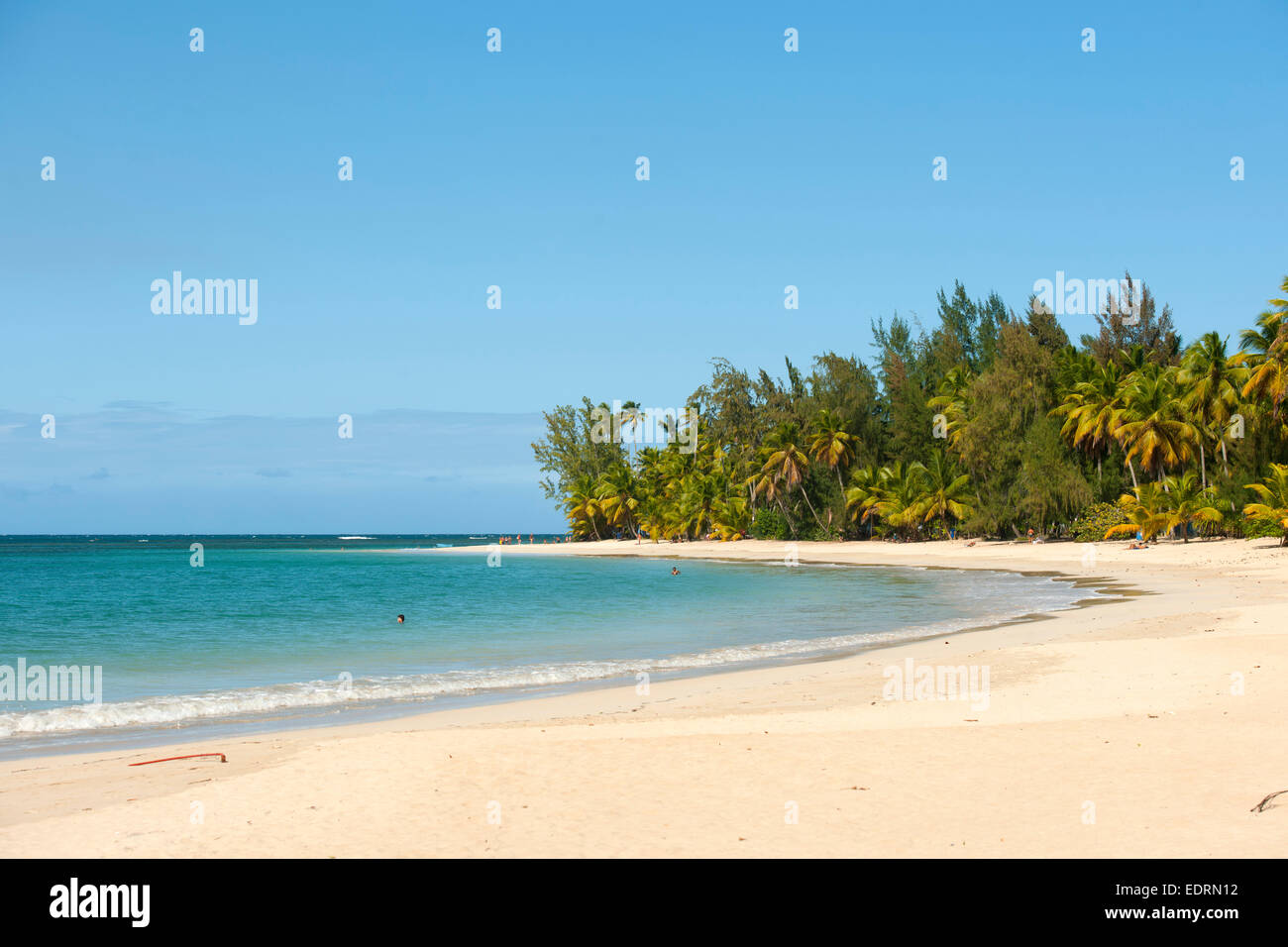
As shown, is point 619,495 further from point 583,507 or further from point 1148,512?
point 1148,512

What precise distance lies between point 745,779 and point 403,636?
1714 centimetres

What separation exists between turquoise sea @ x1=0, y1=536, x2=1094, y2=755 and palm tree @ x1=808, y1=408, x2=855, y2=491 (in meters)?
25.7

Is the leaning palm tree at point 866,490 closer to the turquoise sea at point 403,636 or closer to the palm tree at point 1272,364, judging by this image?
the turquoise sea at point 403,636

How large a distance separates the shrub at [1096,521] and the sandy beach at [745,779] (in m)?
41.1

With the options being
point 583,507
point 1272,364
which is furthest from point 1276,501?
point 583,507

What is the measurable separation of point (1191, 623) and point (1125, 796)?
14.1 m

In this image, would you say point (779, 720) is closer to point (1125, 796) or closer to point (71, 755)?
point (1125, 796)

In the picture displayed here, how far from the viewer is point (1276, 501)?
3666 centimetres

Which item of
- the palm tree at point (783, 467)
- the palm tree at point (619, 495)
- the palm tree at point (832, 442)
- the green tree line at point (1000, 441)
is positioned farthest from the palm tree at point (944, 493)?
the palm tree at point (619, 495)

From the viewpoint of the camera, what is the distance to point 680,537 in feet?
317

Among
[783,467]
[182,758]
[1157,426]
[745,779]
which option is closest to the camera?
[745,779]

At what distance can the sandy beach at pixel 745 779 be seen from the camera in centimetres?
602

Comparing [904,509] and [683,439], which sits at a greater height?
[683,439]
